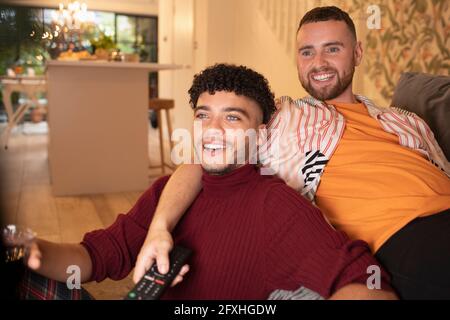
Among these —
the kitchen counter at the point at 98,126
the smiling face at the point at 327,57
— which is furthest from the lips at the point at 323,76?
the kitchen counter at the point at 98,126

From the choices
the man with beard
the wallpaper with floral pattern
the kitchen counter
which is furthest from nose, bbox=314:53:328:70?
the kitchen counter

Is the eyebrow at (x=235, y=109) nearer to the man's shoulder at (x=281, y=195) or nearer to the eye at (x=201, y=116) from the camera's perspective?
the eye at (x=201, y=116)

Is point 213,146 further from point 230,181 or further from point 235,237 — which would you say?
point 235,237

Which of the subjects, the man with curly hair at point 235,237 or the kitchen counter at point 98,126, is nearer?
the man with curly hair at point 235,237

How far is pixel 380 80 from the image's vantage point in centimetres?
254

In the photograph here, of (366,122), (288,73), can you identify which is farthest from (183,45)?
(366,122)

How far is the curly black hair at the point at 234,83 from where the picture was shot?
0.94 metres

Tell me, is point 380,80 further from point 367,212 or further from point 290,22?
point 367,212

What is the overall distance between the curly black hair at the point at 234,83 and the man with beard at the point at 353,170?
0.11 metres

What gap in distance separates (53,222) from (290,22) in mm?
2157

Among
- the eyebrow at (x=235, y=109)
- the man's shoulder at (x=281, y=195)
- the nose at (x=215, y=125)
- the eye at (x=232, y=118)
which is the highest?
the eyebrow at (x=235, y=109)

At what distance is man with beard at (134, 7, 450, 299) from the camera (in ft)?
2.87

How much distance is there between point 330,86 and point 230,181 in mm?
585

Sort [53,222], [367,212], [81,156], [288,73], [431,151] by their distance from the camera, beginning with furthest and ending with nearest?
[288,73]
[81,156]
[53,222]
[431,151]
[367,212]
